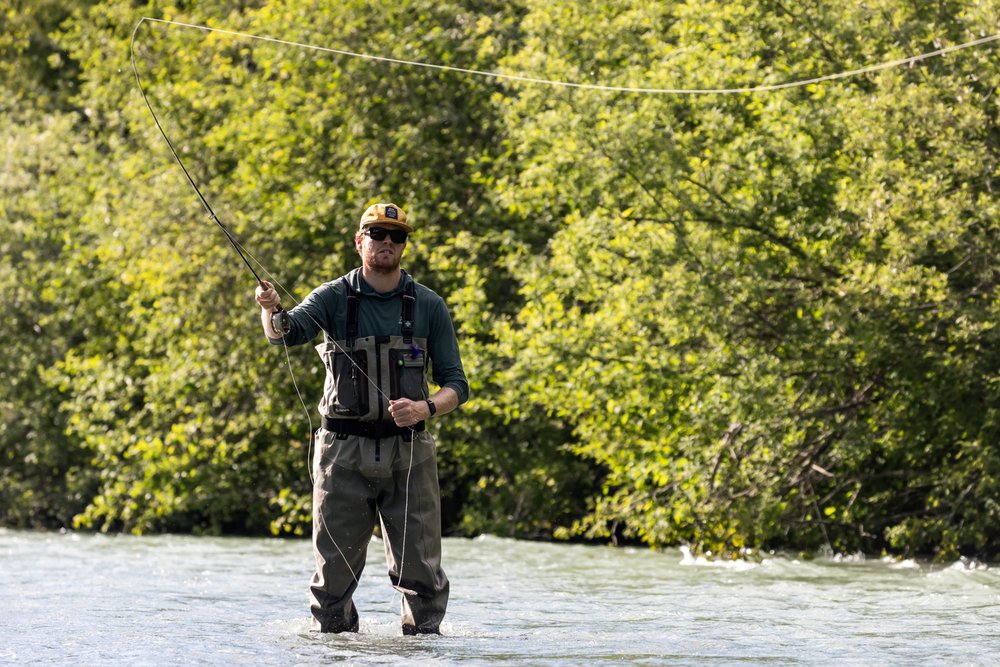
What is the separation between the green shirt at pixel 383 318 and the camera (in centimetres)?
680

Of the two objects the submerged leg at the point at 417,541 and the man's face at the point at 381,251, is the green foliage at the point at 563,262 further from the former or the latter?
the man's face at the point at 381,251

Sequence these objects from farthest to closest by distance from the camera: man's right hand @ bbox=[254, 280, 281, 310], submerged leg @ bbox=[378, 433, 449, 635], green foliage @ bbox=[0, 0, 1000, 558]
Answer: green foliage @ bbox=[0, 0, 1000, 558]
submerged leg @ bbox=[378, 433, 449, 635]
man's right hand @ bbox=[254, 280, 281, 310]

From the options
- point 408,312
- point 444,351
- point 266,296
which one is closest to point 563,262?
point 444,351

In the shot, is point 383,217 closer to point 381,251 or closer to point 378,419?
point 381,251

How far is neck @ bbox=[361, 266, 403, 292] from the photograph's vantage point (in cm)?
689

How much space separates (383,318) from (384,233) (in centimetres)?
36

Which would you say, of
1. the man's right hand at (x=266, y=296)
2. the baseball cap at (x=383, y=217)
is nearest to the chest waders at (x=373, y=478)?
the baseball cap at (x=383, y=217)

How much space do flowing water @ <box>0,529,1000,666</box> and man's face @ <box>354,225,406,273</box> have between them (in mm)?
1610

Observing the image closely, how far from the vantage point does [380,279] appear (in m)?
6.90

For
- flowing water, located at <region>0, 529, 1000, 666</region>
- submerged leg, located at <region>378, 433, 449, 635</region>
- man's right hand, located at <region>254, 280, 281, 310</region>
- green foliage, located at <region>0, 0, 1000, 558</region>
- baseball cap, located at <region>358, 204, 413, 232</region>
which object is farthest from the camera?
green foliage, located at <region>0, 0, 1000, 558</region>

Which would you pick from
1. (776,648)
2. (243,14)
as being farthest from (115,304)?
(776,648)

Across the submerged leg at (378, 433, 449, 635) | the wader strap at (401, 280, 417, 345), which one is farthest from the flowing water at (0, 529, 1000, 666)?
the wader strap at (401, 280, 417, 345)

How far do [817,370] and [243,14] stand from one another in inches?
402

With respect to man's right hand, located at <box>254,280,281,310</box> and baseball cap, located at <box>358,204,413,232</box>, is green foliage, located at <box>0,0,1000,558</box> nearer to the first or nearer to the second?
baseball cap, located at <box>358,204,413,232</box>
